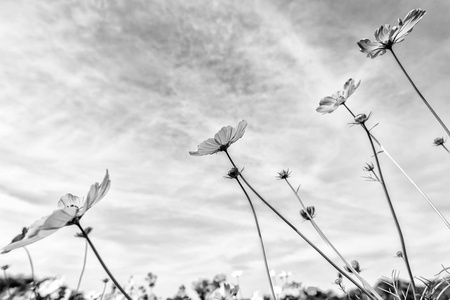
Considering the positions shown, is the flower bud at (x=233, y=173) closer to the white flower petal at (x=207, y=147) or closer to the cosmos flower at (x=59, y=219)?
the white flower petal at (x=207, y=147)

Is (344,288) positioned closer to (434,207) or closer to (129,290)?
(434,207)

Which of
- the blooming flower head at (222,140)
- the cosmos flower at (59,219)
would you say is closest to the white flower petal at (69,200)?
the cosmos flower at (59,219)

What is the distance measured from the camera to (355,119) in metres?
1.10

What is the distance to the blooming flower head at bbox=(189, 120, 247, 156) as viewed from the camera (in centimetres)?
117

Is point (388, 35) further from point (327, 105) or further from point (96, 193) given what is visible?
point (96, 193)

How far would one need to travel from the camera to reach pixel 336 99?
1.34m

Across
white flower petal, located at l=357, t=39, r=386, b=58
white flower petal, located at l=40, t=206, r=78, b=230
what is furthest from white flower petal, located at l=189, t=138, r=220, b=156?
white flower petal, located at l=357, t=39, r=386, b=58

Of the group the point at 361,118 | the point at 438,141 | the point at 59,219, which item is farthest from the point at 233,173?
the point at 438,141

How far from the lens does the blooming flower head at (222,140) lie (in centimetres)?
117

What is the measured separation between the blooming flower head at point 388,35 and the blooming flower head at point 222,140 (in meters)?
0.58

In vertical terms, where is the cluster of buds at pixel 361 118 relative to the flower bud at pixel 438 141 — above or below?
below

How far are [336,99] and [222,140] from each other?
514 millimetres

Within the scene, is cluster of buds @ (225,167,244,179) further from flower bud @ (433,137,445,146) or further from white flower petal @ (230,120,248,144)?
flower bud @ (433,137,445,146)

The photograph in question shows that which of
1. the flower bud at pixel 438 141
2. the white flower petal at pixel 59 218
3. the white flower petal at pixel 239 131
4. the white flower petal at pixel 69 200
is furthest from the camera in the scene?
the flower bud at pixel 438 141
